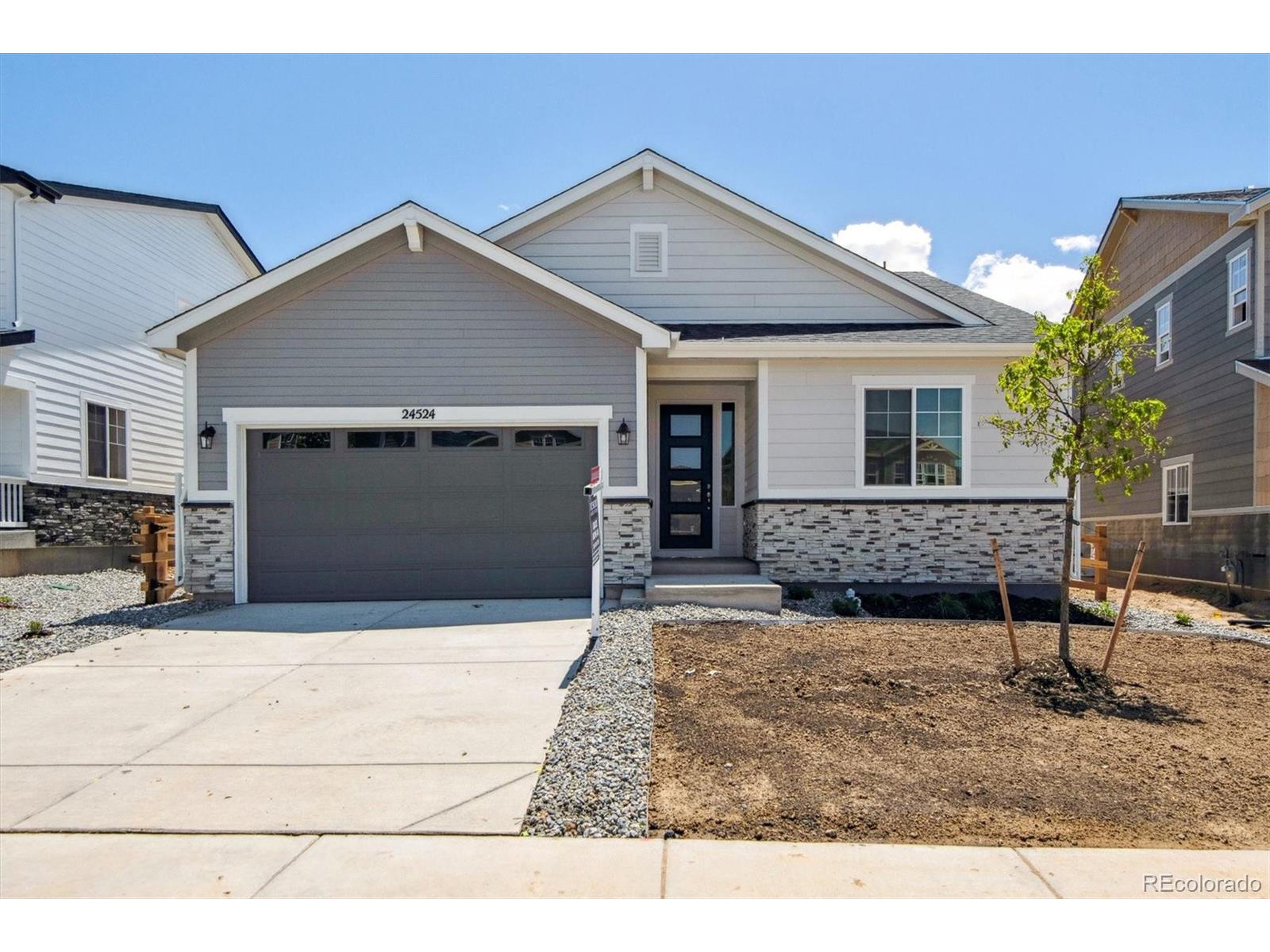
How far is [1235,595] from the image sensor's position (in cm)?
1270

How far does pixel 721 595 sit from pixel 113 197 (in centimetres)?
1368

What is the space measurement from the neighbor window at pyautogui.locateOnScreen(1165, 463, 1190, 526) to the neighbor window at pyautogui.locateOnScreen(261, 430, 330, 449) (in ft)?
47.3

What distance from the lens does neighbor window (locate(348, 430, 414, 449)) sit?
34.6ft

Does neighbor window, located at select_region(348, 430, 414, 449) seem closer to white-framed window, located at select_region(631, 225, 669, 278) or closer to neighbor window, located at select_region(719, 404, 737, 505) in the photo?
white-framed window, located at select_region(631, 225, 669, 278)

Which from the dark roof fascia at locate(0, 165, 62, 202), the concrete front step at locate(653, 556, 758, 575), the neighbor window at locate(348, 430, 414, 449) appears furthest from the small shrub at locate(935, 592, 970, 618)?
the dark roof fascia at locate(0, 165, 62, 202)

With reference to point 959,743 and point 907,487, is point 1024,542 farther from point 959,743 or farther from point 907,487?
point 959,743

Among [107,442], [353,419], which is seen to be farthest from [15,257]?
[353,419]

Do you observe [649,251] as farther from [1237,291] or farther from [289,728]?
[1237,291]

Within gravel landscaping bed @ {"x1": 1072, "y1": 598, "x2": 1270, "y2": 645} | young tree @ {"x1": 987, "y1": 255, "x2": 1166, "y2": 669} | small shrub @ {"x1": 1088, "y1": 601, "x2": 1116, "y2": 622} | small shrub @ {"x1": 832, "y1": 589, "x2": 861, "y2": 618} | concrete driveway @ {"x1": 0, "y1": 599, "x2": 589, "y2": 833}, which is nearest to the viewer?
concrete driveway @ {"x1": 0, "y1": 599, "x2": 589, "y2": 833}

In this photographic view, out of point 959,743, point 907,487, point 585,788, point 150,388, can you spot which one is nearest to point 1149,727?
point 959,743

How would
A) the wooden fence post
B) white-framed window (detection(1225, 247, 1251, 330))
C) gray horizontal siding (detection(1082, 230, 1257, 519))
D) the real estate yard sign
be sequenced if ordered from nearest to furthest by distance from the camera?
the real estate yard sign
the wooden fence post
white-framed window (detection(1225, 247, 1251, 330))
gray horizontal siding (detection(1082, 230, 1257, 519))

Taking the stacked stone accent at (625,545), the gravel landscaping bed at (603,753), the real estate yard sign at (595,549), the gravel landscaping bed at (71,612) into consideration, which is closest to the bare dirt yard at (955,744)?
the gravel landscaping bed at (603,753)

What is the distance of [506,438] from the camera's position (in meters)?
10.6

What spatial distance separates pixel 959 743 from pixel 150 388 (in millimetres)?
17234
